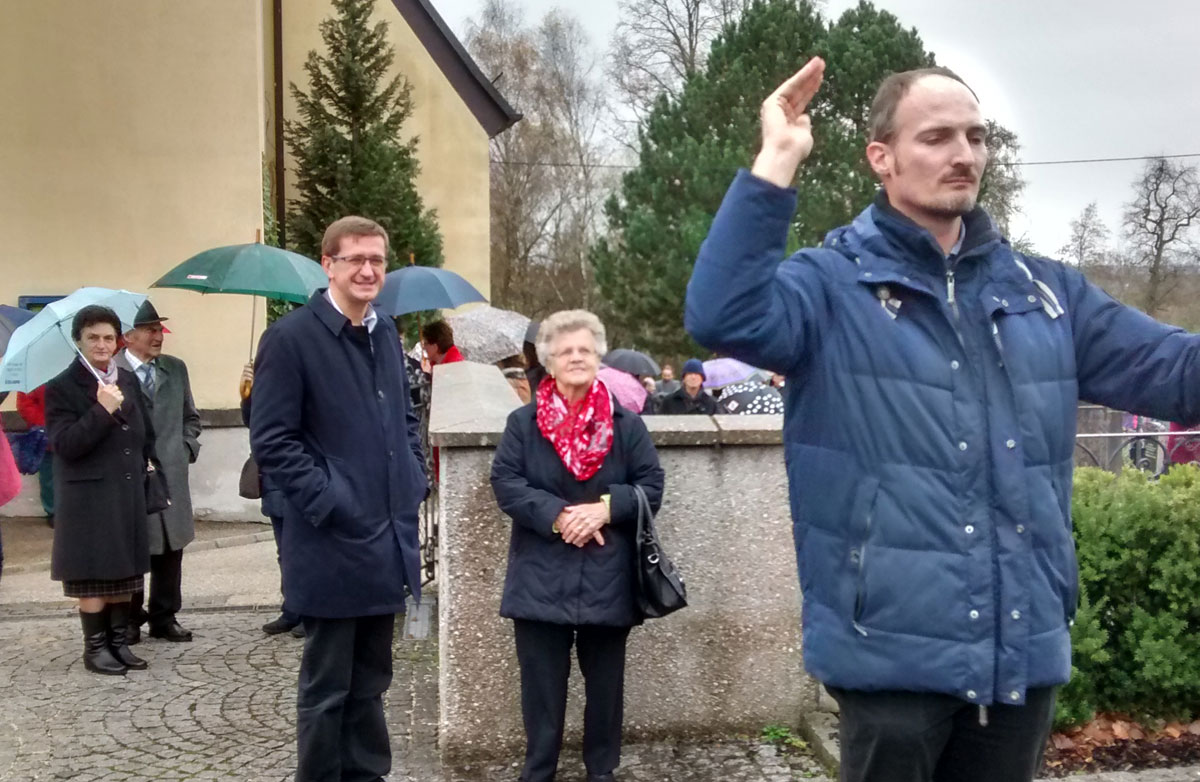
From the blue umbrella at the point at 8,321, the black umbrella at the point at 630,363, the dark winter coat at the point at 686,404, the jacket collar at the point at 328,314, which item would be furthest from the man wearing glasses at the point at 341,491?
the dark winter coat at the point at 686,404

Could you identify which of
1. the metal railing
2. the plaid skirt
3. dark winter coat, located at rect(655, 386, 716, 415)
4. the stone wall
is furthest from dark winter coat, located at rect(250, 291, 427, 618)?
dark winter coat, located at rect(655, 386, 716, 415)

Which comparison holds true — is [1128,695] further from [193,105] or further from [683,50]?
[683,50]

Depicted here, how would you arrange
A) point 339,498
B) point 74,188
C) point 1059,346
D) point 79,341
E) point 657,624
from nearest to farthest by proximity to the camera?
point 1059,346
point 339,498
point 657,624
point 79,341
point 74,188

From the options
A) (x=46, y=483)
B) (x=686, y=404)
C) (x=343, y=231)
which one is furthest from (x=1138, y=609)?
(x=46, y=483)

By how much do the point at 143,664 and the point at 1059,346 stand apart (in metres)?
5.40

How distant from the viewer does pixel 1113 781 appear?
13.4 ft

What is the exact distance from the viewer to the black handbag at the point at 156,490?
20.7ft

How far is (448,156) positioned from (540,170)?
22.7 meters

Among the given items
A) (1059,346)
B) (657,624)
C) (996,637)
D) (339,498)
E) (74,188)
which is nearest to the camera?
(996,637)

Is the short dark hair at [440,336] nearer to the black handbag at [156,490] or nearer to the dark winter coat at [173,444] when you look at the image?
the dark winter coat at [173,444]

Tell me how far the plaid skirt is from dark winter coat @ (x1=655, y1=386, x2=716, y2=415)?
21.7ft

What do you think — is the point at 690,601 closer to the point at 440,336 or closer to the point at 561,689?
the point at 561,689

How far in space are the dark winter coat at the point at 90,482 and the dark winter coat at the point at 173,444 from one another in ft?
1.56

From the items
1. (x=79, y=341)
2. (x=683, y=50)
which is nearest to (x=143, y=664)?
(x=79, y=341)
